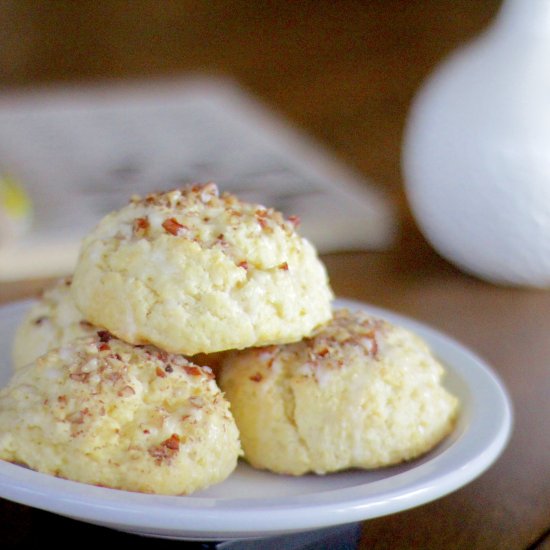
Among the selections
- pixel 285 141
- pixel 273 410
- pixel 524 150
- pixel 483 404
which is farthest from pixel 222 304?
pixel 285 141

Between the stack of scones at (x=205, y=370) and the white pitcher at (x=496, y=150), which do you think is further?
the white pitcher at (x=496, y=150)

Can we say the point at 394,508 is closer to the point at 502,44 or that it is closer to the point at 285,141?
the point at 502,44

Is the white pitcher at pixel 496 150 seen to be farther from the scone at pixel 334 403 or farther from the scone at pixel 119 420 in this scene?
the scone at pixel 119 420

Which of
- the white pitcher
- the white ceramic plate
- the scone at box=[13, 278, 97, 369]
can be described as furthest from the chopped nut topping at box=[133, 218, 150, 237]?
the white pitcher

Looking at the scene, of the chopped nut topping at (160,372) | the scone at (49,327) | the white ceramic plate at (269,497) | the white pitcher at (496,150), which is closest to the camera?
the white ceramic plate at (269,497)

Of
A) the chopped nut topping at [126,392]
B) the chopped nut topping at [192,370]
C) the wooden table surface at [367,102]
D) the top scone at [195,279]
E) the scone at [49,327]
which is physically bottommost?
the wooden table surface at [367,102]

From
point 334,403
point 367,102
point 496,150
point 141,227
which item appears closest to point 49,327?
point 141,227

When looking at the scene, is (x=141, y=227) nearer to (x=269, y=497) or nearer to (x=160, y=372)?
(x=160, y=372)

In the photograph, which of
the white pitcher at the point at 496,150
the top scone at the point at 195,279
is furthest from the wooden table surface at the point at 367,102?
the top scone at the point at 195,279
